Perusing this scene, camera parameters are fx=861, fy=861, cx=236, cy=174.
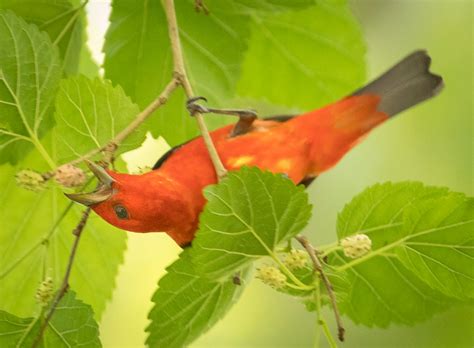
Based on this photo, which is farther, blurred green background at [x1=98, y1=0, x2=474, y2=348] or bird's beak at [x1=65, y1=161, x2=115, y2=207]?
blurred green background at [x1=98, y1=0, x2=474, y2=348]

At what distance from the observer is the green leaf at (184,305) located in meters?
0.91

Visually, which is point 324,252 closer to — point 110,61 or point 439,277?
point 439,277

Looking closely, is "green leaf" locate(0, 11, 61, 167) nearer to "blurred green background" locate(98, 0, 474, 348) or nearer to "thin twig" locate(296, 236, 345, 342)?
"thin twig" locate(296, 236, 345, 342)

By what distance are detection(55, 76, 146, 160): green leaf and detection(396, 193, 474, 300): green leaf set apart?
0.31m

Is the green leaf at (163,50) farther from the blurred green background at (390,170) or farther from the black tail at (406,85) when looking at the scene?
the blurred green background at (390,170)

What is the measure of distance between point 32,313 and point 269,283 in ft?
1.42

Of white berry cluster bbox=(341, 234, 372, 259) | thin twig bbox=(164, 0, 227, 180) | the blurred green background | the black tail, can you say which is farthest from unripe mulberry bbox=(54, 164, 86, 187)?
the blurred green background

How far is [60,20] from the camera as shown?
1070 millimetres

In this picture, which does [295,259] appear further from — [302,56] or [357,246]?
[302,56]

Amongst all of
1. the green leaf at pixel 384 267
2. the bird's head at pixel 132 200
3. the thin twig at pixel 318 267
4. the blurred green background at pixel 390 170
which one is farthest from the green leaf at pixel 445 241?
the blurred green background at pixel 390 170

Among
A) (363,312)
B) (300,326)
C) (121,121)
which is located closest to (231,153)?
(121,121)

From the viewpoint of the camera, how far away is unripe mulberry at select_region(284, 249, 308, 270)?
0.81m

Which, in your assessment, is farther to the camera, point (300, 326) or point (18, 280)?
point (300, 326)

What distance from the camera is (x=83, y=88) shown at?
89 cm
